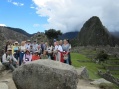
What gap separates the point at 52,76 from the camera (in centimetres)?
1201

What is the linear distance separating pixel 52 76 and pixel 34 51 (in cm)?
676

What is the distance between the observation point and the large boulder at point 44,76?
12008 millimetres

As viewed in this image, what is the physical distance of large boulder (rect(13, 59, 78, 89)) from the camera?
12008mm

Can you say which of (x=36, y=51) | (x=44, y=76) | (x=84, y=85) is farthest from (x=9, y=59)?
(x=44, y=76)

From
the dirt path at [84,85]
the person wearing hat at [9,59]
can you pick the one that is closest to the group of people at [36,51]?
the person wearing hat at [9,59]

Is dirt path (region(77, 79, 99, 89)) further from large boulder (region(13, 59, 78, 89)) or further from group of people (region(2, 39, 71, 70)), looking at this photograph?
large boulder (region(13, 59, 78, 89))

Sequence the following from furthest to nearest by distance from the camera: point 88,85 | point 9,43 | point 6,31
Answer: point 6,31, point 9,43, point 88,85

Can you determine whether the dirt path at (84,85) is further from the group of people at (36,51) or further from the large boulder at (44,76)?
the large boulder at (44,76)

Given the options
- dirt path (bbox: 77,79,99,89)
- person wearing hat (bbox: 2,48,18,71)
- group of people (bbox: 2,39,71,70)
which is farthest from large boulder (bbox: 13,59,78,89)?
group of people (bbox: 2,39,71,70)

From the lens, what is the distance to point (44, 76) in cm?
1202

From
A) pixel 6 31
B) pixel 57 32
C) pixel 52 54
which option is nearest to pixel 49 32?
pixel 57 32

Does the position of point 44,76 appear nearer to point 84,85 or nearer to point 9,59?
point 9,59

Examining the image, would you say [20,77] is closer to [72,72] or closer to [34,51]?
[72,72]

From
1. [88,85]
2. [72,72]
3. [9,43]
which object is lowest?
[88,85]
